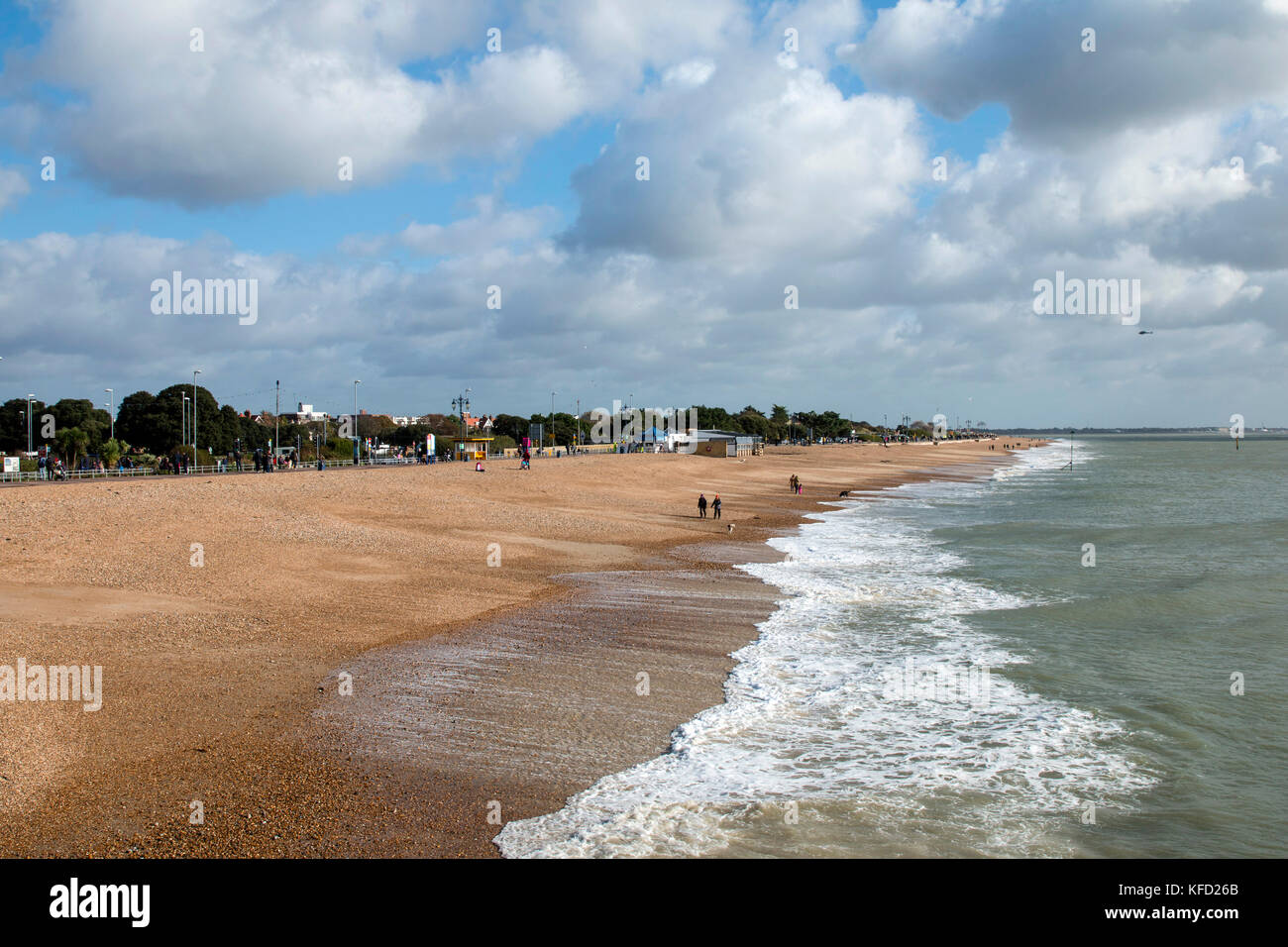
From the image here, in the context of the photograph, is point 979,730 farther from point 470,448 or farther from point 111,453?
point 470,448

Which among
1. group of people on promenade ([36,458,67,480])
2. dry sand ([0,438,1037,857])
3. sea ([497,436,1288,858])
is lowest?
sea ([497,436,1288,858])

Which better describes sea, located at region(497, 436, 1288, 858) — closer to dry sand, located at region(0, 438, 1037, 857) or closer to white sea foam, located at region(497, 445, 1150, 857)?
white sea foam, located at region(497, 445, 1150, 857)

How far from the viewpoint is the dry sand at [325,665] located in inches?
310

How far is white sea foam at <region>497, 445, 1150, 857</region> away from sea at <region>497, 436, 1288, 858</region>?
33 millimetres

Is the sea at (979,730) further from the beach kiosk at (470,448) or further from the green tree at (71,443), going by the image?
the green tree at (71,443)

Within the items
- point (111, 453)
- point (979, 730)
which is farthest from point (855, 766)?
point (111, 453)

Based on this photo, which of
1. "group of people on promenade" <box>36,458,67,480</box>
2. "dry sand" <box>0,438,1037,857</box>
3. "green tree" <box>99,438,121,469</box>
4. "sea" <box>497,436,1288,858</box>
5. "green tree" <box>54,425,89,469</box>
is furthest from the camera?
"green tree" <box>54,425,89,469</box>

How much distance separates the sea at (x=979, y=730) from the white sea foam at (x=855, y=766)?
33mm

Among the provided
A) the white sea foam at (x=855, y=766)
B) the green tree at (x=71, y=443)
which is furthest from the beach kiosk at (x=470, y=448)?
the white sea foam at (x=855, y=766)

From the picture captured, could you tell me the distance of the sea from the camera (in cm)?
820

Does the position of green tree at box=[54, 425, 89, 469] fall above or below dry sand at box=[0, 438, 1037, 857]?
above

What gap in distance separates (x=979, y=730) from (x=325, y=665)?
943 cm

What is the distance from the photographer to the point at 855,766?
9.93 m

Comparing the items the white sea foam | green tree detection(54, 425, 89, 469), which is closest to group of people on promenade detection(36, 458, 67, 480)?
green tree detection(54, 425, 89, 469)
